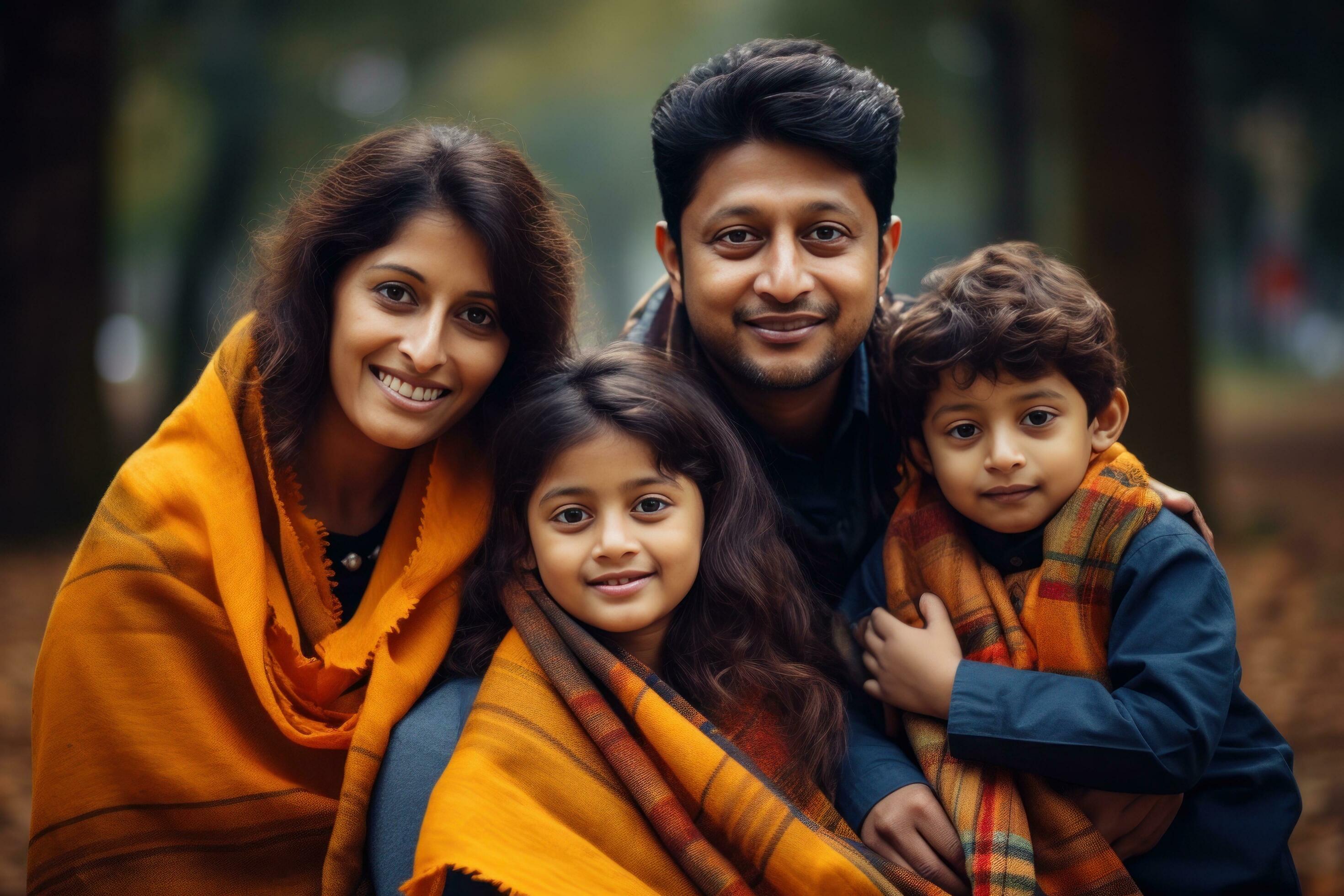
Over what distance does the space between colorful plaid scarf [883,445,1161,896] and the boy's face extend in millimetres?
69

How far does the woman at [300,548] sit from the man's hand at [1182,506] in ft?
5.39

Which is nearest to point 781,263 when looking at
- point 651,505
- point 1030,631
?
point 651,505

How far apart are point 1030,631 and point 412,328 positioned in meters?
1.68

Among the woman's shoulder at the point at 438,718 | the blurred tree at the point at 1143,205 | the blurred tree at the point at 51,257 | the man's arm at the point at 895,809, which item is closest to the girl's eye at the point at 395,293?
the woman's shoulder at the point at 438,718

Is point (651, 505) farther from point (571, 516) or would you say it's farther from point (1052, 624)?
point (1052, 624)

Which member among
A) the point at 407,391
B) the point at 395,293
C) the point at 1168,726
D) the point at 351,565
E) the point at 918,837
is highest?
the point at 395,293

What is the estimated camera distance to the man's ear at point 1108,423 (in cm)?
273

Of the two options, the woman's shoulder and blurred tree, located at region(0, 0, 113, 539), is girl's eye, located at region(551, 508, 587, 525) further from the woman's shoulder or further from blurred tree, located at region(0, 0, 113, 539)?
blurred tree, located at region(0, 0, 113, 539)

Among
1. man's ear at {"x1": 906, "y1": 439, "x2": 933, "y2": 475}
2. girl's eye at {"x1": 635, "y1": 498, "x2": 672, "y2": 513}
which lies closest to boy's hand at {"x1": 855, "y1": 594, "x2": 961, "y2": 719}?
man's ear at {"x1": 906, "y1": 439, "x2": 933, "y2": 475}

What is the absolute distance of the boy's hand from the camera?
256 cm

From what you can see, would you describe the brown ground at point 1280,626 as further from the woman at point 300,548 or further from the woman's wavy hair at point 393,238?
the woman's wavy hair at point 393,238

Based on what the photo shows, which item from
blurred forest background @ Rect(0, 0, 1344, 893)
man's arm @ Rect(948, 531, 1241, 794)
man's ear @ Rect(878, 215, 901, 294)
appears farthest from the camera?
blurred forest background @ Rect(0, 0, 1344, 893)

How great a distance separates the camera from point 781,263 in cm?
295

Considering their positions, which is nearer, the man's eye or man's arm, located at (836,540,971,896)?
man's arm, located at (836,540,971,896)
